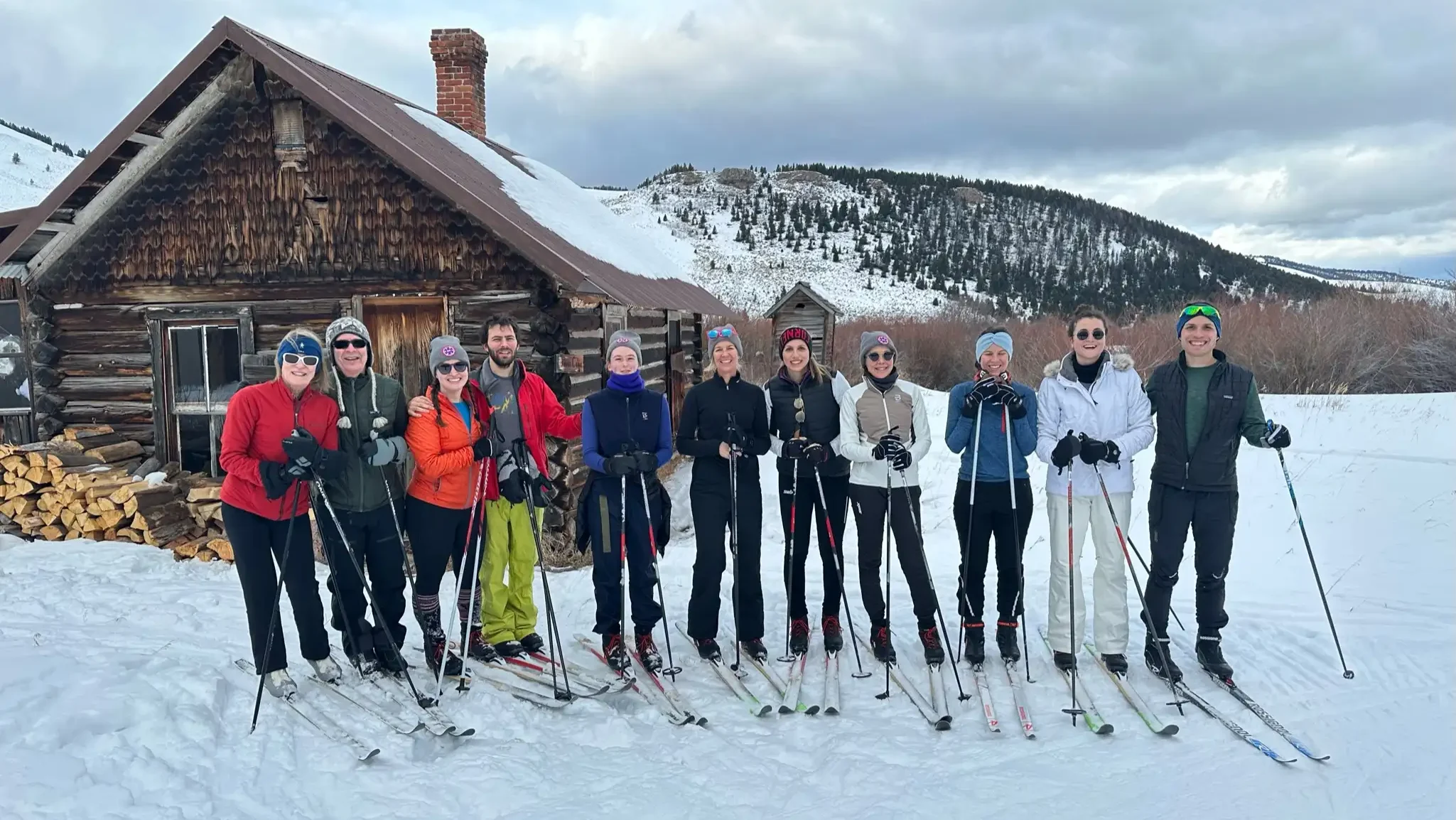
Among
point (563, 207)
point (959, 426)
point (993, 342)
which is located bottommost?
point (959, 426)

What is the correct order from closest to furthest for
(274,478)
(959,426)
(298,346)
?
1. (274,478)
2. (298,346)
3. (959,426)

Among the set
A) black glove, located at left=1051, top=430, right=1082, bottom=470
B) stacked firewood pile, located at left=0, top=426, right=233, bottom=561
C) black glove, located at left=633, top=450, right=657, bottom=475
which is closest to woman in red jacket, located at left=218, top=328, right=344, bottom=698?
black glove, located at left=633, top=450, right=657, bottom=475

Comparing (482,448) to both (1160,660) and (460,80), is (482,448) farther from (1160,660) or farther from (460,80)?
(460,80)

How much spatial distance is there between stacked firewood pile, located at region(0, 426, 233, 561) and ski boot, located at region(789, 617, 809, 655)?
589cm

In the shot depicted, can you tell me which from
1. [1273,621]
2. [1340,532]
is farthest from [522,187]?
[1340,532]

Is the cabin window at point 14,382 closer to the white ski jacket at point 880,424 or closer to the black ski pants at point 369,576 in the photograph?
the black ski pants at point 369,576

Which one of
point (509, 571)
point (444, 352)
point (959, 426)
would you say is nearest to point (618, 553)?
point (509, 571)

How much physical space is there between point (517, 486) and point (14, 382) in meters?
8.42

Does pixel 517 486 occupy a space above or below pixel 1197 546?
above

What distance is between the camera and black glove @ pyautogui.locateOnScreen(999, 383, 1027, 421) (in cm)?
480

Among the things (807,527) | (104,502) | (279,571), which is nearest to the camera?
(279,571)

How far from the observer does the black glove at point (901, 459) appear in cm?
473

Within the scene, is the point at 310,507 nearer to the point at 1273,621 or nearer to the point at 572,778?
the point at 572,778

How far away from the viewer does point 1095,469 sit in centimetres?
481
